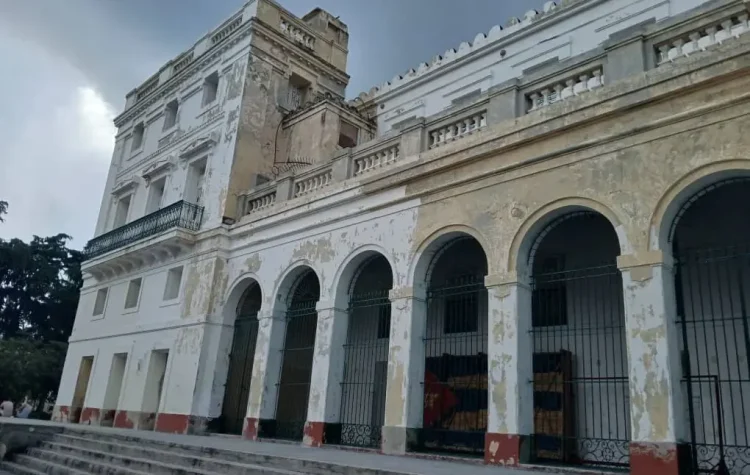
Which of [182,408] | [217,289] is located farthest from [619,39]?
[182,408]

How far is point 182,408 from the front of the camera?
12508 mm

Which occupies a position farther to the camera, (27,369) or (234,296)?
(27,369)

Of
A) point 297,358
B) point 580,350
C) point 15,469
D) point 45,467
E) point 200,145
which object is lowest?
point 15,469

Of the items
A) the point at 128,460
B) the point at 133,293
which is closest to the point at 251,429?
the point at 128,460

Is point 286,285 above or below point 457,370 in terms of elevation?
above

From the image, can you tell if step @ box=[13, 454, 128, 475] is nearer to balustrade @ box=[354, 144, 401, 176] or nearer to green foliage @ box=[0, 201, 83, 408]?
balustrade @ box=[354, 144, 401, 176]

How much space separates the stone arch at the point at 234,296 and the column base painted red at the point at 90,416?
17.7 ft

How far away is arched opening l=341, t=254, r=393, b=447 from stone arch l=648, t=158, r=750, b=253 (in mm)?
5319

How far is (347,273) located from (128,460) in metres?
4.61

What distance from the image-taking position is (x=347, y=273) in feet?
35.1

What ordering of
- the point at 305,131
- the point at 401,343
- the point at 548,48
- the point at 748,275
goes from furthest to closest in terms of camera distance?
the point at 305,131 < the point at 548,48 < the point at 401,343 < the point at 748,275

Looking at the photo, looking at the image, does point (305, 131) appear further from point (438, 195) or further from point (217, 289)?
point (438, 195)

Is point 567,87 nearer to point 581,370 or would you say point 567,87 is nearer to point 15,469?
point 581,370

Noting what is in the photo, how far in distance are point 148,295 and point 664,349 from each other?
12565mm
